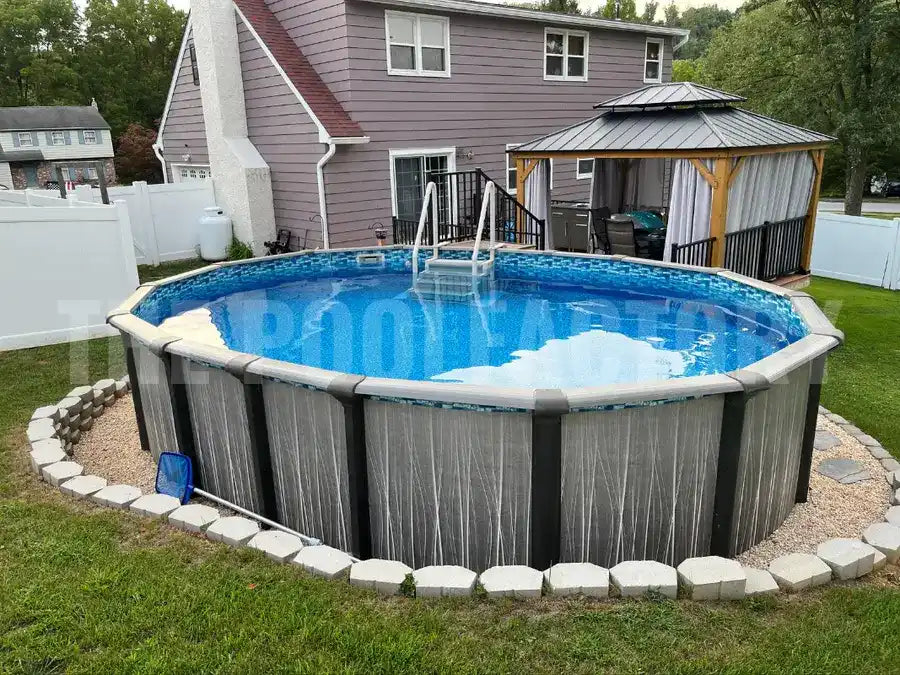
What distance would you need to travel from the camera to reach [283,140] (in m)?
12.7

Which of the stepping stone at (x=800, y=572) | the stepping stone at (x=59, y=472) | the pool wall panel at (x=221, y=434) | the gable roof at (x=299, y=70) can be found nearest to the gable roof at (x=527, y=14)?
the gable roof at (x=299, y=70)

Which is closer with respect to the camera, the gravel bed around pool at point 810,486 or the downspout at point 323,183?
the gravel bed around pool at point 810,486

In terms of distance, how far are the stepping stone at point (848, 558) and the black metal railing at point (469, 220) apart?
781cm

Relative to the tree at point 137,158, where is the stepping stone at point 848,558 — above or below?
below

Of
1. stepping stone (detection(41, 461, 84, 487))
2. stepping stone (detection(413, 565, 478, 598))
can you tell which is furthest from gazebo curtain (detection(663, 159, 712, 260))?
stepping stone (detection(41, 461, 84, 487))

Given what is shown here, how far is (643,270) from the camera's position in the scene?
28.1 ft

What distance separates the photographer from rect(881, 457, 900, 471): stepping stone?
5137 millimetres

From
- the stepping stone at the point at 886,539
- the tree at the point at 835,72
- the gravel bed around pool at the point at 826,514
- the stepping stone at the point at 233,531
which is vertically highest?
the tree at the point at 835,72

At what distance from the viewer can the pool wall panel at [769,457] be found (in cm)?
380

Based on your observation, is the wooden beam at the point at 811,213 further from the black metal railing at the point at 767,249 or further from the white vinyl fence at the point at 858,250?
the white vinyl fence at the point at 858,250

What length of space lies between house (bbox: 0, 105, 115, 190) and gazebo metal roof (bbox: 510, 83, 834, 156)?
101ft

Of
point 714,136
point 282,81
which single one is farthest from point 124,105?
point 714,136

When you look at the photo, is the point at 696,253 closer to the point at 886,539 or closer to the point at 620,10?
the point at 886,539

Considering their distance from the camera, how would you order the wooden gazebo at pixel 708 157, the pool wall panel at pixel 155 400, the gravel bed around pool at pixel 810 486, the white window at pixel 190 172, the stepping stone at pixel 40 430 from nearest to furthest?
the gravel bed around pool at pixel 810 486
the pool wall panel at pixel 155 400
the stepping stone at pixel 40 430
the wooden gazebo at pixel 708 157
the white window at pixel 190 172
